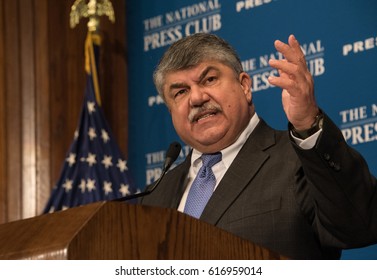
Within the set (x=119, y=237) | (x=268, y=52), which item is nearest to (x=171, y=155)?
(x=119, y=237)

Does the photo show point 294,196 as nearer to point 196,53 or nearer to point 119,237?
point 196,53

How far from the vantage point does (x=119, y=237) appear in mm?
1892

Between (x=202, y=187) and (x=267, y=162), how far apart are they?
0.26 meters

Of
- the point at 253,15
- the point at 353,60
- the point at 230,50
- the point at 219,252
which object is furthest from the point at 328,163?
the point at 253,15

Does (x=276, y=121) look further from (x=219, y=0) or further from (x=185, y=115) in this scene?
(x=185, y=115)

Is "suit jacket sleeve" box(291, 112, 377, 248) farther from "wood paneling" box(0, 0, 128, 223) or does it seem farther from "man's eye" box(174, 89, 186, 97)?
"wood paneling" box(0, 0, 128, 223)

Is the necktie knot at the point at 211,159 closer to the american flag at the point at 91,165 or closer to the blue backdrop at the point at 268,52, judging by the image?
the blue backdrop at the point at 268,52

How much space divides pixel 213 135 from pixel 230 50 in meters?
0.35

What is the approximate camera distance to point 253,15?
4.88 metres

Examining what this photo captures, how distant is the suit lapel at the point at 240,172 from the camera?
281cm

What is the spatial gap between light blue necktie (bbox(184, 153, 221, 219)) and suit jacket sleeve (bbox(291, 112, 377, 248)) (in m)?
0.56

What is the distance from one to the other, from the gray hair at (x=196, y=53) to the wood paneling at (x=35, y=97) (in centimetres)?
235

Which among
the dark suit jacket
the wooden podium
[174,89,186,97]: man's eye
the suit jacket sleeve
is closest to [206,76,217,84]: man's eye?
[174,89,186,97]: man's eye

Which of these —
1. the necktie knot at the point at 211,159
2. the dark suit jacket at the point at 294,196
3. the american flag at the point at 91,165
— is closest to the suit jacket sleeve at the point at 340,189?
the dark suit jacket at the point at 294,196
